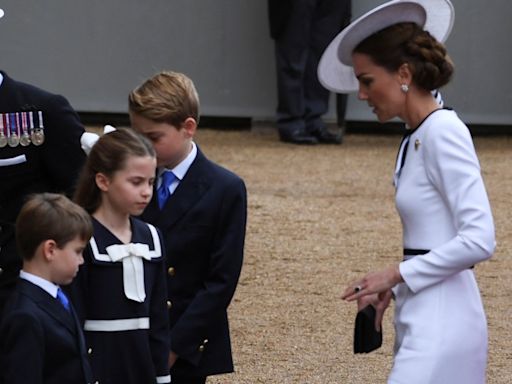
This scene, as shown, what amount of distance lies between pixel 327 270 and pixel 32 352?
4154mm

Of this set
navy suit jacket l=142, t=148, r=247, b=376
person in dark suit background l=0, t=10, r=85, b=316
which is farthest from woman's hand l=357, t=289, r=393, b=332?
person in dark suit background l=0, t=10, r=85, b=316

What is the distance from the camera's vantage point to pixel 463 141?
356 centimetres

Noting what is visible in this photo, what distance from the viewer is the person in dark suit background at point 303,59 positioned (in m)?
10.3

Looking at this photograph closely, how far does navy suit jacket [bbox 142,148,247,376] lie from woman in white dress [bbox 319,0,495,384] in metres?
0.48

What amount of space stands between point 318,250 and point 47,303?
4442 millimetres

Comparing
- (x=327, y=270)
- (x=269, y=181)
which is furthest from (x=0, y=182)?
(x=269, y=181)

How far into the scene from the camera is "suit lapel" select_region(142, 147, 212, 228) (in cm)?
399

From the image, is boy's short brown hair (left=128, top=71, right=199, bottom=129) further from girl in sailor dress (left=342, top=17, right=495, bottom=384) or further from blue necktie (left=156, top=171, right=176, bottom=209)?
girl in sailor dress (left=342, top=17, right=495, bottom=384)

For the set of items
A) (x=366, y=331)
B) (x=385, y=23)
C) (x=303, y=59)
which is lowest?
(x=303, y=59)

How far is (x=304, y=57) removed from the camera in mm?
10445

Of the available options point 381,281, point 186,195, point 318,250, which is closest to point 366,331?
point 381,281

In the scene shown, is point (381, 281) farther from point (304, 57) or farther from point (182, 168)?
point (304, 57)

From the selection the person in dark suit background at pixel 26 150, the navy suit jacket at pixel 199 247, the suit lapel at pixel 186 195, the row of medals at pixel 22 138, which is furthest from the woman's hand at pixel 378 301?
the row of medals at pixel 22 138

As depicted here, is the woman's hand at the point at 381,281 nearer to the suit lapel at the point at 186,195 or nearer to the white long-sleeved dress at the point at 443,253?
the white long-sleeved dress at the point at 443,253
